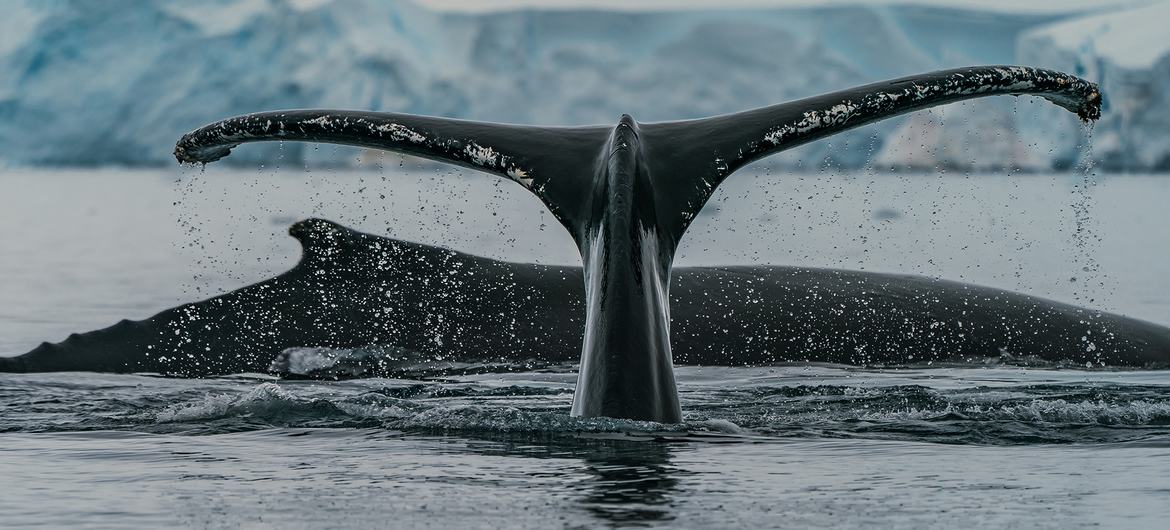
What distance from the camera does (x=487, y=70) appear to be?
69000mm

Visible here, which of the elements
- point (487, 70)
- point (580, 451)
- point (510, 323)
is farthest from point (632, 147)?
point (487, 70)

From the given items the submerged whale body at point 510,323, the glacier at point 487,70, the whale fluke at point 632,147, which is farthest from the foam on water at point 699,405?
the glacier at point 487,70

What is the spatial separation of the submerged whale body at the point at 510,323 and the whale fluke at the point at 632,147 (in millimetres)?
1793

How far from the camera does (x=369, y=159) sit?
7438 cm

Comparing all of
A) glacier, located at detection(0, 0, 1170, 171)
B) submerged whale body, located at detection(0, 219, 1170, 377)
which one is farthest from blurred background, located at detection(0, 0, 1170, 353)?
submerged whale body, located at detection(0, 219, 1170, 377)

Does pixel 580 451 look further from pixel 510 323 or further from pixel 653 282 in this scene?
pixel 510 323

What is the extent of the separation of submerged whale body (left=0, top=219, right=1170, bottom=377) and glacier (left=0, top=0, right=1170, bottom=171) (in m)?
39.8

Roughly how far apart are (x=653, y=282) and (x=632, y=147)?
0.66 m

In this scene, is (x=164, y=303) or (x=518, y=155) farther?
(x=164, y=303)

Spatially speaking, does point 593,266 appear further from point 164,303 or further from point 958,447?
point 164,303

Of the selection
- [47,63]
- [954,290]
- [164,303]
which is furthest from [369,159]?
[954,290]

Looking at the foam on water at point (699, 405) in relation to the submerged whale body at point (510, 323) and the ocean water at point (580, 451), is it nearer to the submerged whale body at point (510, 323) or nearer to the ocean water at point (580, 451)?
the ocean water at point (580, 451)

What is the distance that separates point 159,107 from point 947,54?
34306mm

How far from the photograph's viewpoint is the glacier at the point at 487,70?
55.2m
